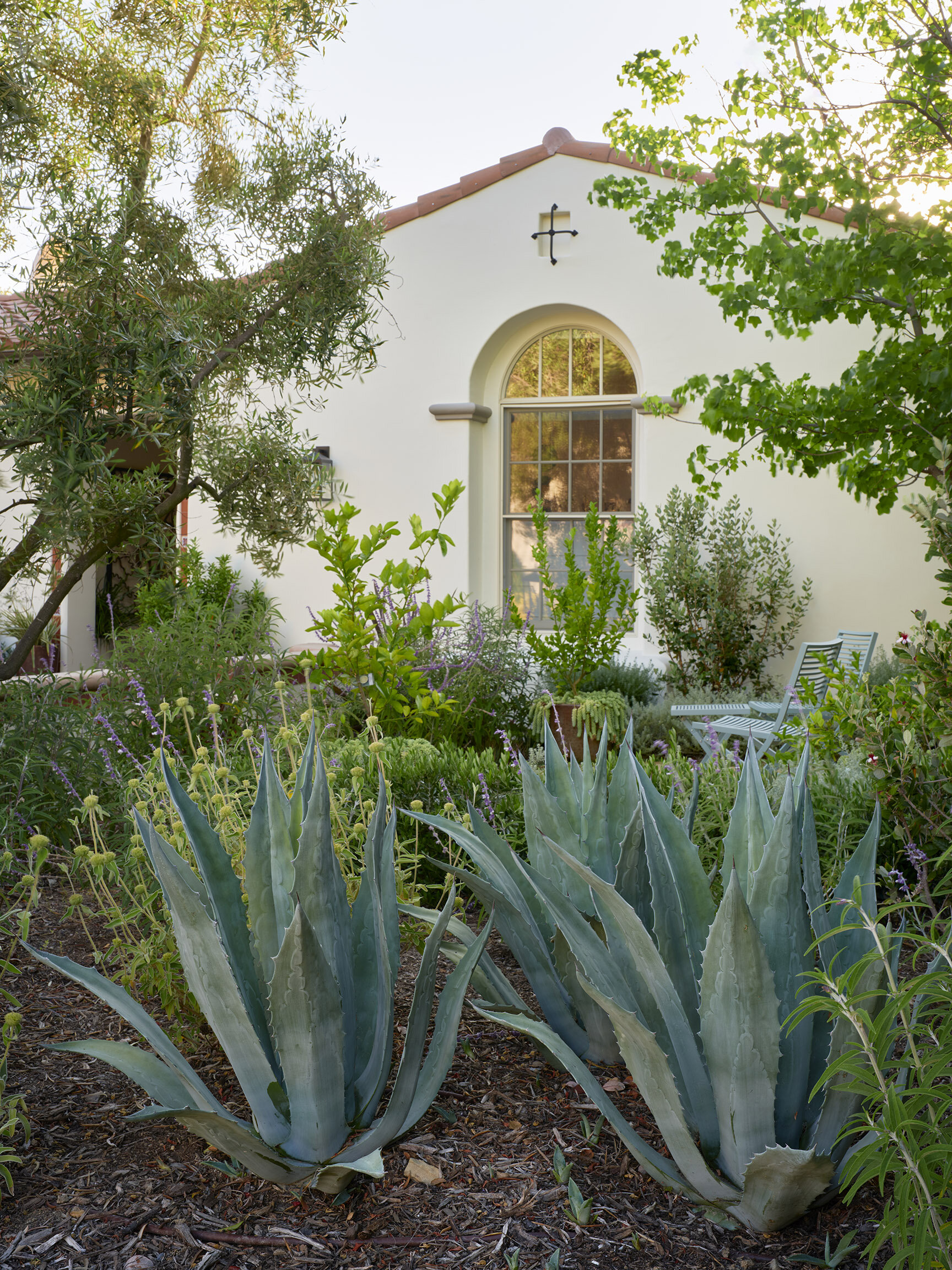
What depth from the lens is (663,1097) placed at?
4.81 feet

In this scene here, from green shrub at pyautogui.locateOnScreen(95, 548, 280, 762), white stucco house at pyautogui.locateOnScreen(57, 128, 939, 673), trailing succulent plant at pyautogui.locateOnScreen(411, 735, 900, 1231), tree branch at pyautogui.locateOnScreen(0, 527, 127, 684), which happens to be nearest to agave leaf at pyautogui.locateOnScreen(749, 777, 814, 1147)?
trailing succulent plant at pyautogui.locateOnScreen(411, 735, 900, 1231)

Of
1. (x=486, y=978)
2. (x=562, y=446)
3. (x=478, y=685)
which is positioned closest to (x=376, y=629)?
(x=478, y=685)

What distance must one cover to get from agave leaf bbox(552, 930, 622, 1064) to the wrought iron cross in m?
7.83

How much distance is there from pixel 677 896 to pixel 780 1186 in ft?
1.50

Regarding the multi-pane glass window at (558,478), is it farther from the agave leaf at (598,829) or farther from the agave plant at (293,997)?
the agave plant at (293,997)

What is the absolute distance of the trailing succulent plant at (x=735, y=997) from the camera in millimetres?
1404

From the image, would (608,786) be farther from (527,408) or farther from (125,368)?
(527,408)

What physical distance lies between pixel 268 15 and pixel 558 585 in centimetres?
557

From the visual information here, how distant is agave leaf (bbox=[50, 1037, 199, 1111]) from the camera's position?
5.24 feet

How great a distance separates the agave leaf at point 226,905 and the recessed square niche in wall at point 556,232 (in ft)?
26.5

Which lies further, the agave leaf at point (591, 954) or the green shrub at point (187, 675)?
Result: the green shrub at point (187, 675)

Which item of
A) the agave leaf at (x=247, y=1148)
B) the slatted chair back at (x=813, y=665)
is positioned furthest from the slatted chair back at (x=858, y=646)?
the agave leaf at (x=247, y=1148)

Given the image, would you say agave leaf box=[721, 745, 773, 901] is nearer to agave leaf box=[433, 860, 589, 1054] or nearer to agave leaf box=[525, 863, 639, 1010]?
agave leaf box=[525, 863, 639, 1010]

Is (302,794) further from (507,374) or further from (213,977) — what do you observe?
(507,374)
